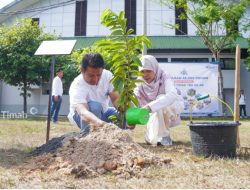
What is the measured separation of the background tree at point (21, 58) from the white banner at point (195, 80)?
5614 mm

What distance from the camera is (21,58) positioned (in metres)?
15.1

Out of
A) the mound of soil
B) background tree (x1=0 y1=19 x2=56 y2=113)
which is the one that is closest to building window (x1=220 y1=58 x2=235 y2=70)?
background tree (x1=0 y1=19 x2=56 y2=113)

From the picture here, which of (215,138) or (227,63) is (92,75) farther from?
(227,63)

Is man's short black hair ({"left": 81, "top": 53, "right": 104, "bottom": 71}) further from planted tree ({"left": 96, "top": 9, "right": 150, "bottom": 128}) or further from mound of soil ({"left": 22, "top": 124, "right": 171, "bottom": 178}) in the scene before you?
mound of soil ({"left": 22, "top": 124, "right": 171, "bottom": 178})

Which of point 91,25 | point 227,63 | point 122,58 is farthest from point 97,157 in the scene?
point 91,25

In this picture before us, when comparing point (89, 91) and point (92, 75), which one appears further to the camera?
point (89, 91)

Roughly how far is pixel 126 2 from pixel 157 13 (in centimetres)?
203

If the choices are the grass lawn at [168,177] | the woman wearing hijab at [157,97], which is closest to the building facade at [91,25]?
the woman wearing hijab at [157,97]

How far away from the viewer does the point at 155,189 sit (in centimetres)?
235

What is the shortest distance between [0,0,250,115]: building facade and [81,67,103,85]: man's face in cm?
1618

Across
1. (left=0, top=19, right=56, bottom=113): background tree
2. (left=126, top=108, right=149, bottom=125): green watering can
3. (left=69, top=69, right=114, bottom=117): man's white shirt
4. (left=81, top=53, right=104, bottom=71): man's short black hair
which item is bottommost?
(left=126, top=108, right=149, bottom=125): green watering can

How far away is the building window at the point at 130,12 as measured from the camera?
21461 millimetres

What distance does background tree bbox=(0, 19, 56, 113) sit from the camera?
15.5m

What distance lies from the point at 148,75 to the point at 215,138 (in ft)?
4.51
